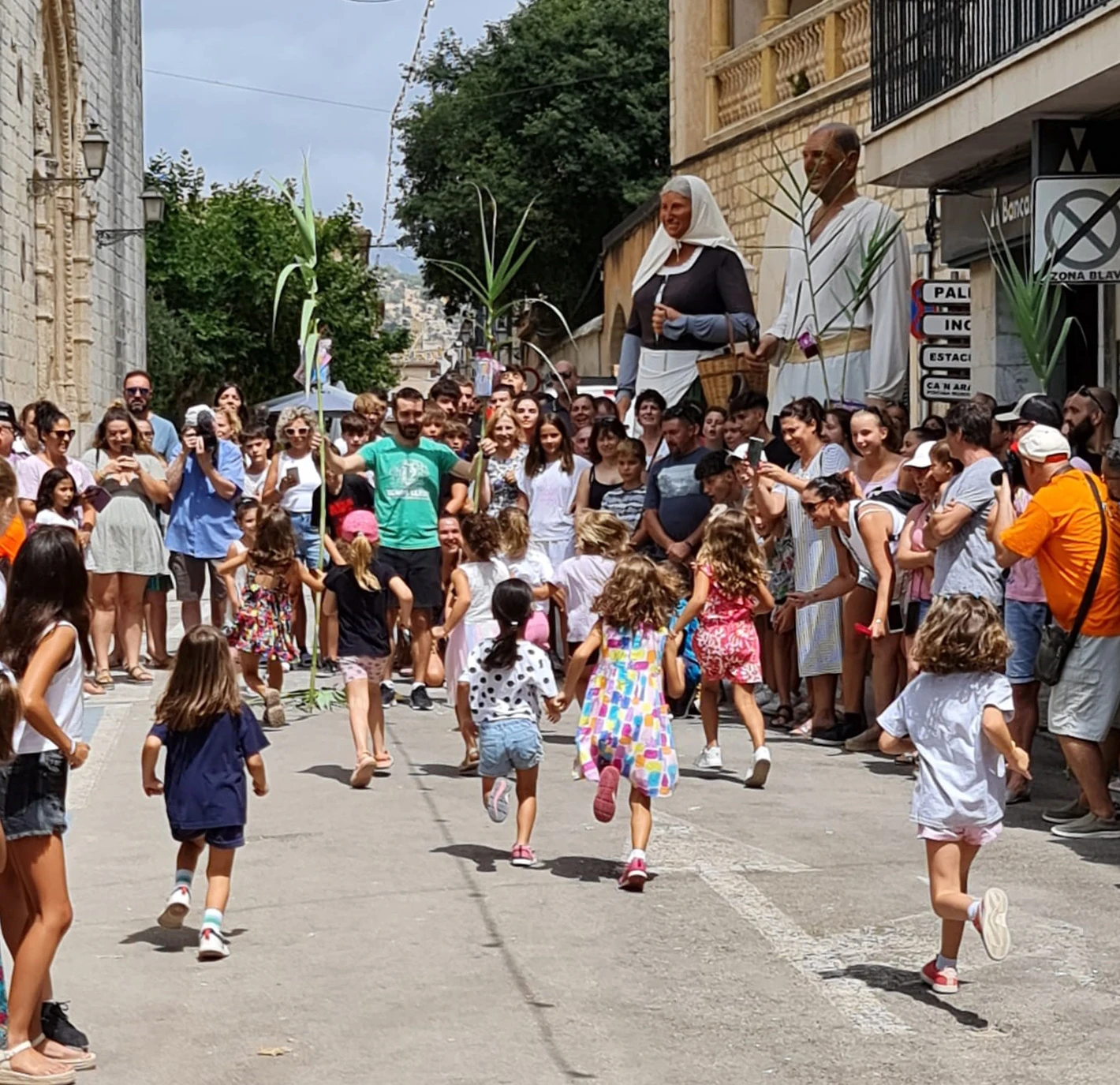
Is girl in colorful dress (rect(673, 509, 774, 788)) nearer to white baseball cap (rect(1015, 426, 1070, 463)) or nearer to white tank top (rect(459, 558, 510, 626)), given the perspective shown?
white tank top (rect(459, 558, 510, 626))

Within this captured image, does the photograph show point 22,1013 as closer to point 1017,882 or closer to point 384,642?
point 1017,882

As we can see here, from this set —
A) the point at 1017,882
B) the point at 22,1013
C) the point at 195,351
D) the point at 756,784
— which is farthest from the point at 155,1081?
the point at 195,351

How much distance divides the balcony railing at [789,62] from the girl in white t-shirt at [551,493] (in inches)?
294

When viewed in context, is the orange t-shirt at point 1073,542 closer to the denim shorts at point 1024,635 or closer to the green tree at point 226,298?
the denim shorts at point 1024,635

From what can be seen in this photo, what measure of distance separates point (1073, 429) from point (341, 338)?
50853 mm

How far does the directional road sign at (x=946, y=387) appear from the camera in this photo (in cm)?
1529

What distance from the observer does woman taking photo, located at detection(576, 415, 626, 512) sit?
14.5 meters

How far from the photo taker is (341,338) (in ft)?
199

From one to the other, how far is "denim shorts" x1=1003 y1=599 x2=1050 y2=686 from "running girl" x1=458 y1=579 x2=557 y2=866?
8.25 feet

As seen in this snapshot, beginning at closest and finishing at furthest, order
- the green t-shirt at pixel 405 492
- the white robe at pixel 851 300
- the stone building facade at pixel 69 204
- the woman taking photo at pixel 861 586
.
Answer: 1. the woman taking photo at pixel 861 586
2. the green t-shirt at pixel 405 492
3. the white robe at pixel 851 300
4. the stone building facade at pixel 69 204

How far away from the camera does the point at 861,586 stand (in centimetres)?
1234

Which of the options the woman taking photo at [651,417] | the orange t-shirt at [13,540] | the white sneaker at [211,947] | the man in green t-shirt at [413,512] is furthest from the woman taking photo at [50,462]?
the white sneaker at [211,947]

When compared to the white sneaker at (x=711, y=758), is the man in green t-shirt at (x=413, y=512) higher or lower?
higher

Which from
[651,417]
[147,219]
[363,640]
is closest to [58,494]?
[363,640]
